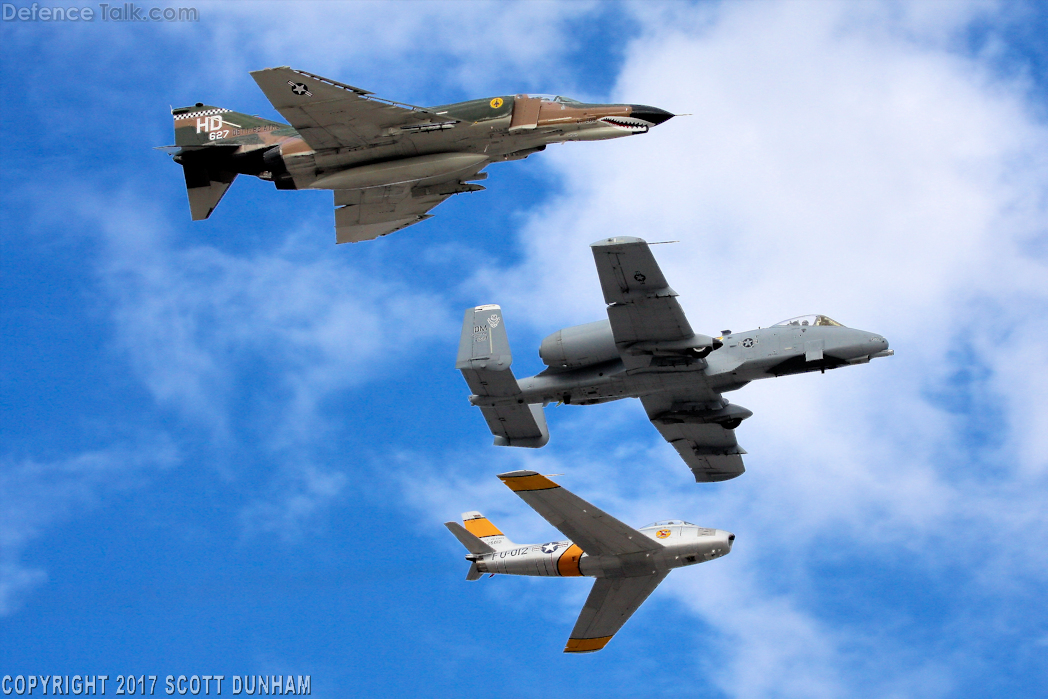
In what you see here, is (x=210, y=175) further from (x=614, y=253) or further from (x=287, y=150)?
(x=614, y=253)

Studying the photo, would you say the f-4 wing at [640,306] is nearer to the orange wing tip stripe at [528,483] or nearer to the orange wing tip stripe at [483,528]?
the orange wing tip stripe at [528,483]

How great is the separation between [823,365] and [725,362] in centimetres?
312

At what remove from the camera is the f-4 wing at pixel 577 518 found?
36875 millimetres

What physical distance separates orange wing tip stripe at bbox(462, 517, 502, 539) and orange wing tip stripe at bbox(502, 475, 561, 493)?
10055 mm

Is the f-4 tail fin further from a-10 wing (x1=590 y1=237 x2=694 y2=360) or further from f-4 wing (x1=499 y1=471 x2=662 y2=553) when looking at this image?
f-4 wing (x1=499 y1=471 x2=662 y2=553)

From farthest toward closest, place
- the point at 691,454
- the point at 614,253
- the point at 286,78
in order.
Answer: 1. the point at 691,454
2. the point at 286,78
3. the point at 614,253

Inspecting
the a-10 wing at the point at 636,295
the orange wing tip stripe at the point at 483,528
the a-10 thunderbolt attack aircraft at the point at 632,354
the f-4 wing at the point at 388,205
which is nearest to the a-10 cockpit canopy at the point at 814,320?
the a-10 thunderbolt attack aircraft at the point at 632,354

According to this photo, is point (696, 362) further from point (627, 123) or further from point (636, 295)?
point (627, 123)

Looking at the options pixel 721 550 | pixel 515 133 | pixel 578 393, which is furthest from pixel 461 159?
pixel 721 550

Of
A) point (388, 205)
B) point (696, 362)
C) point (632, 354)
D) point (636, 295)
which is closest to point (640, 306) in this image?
point (636, 295)

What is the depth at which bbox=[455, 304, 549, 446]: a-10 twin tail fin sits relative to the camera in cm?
3647

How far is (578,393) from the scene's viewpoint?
37156 millimetres

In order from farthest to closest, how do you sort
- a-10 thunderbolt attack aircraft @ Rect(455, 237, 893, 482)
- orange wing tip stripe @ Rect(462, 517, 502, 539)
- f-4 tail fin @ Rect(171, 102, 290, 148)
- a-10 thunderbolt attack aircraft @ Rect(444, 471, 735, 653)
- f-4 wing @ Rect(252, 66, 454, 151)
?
1. orange wing tip stripe @ Rect(462, 517, 502, 539)
2. f-4 tail fin @ Rect(171, 102, 290, 148)
3. a-10 thunderbolt attack aircraft @ Rect(444, 471, 735, 653)
4. f-4 wing @ Rect(252, 66, 454, 151)
5. a-10 thunderbolt attack aircraft @ Rect(455, 237, 893, 482)

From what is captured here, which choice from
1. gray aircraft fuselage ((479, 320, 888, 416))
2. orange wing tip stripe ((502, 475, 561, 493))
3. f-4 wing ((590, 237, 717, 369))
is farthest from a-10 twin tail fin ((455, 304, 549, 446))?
f-4 wing ((590, 237, 717, 369))
